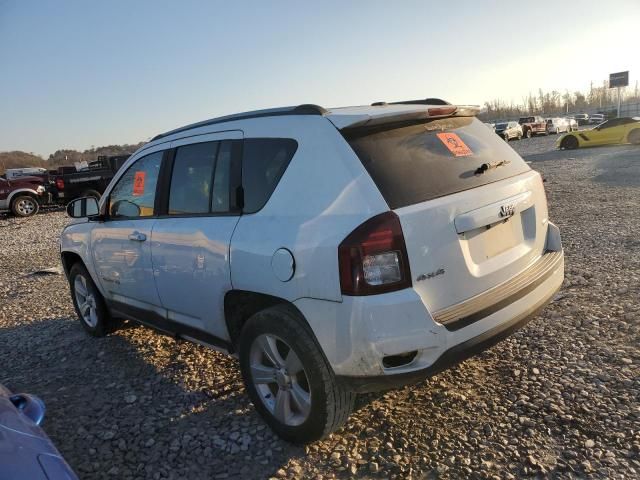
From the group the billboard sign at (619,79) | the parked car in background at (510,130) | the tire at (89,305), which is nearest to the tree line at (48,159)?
the parked car in background at (510,130)

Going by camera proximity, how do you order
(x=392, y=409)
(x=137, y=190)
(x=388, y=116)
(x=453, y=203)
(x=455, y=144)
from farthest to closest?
1. (x=137, y=190)
2. (x=392, y=409)
3. (x=455, y=144)
4. (x=388, y=116)
5. (x=453, y=203)

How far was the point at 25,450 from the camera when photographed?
1.79m

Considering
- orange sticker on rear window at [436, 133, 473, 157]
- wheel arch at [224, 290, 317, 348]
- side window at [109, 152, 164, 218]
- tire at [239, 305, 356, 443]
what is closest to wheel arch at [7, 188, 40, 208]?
side window at [109, 152, 164, 218]

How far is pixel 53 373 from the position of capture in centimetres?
417

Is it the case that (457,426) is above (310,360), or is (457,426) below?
below

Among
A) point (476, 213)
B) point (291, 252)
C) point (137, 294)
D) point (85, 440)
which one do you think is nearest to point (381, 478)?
point (291, 252)

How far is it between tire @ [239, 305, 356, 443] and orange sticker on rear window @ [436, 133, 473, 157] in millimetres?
1308

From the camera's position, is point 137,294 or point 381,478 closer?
point 381,478

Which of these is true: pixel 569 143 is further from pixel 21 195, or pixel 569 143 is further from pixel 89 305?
pixel 89 305

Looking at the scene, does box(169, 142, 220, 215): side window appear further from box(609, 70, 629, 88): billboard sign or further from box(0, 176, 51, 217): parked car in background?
box(609, 70, 629, 88): billboard sign

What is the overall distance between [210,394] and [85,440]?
83 cm

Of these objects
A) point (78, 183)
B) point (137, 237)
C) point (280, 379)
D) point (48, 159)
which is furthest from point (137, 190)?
point (48, 159)

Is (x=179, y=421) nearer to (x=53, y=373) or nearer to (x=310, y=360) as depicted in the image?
(x=310, y=360)

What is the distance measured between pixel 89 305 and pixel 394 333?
373 centimetres
